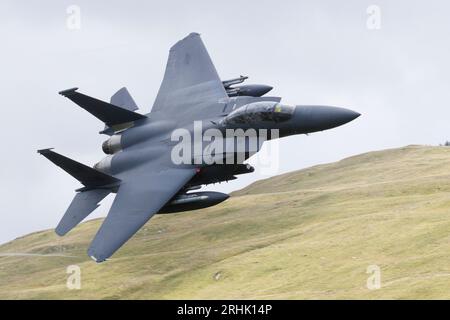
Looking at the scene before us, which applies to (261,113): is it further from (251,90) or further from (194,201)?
(251,90)

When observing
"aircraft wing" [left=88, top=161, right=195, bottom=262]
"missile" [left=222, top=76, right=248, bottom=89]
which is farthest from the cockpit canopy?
"missile" [left=222, top=76, right=248, bottom=89]

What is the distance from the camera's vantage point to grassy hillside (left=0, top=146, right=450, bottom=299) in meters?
35.7

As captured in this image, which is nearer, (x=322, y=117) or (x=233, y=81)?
(x=322, y=117)

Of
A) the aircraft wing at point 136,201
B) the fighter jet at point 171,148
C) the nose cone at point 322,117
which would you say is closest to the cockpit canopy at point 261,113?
the fighter jet at point 171,148

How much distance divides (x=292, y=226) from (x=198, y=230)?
6333 mm

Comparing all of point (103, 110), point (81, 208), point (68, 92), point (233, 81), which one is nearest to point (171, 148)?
point (103, 110)

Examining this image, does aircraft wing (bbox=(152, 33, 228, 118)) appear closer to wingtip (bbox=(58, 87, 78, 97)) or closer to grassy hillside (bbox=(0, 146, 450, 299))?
wingtip (bbox=(58, 87, 78, 97))

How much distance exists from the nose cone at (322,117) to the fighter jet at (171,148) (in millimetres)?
52

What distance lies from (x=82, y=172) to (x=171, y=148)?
5138 millimetres

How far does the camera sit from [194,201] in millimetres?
41375
